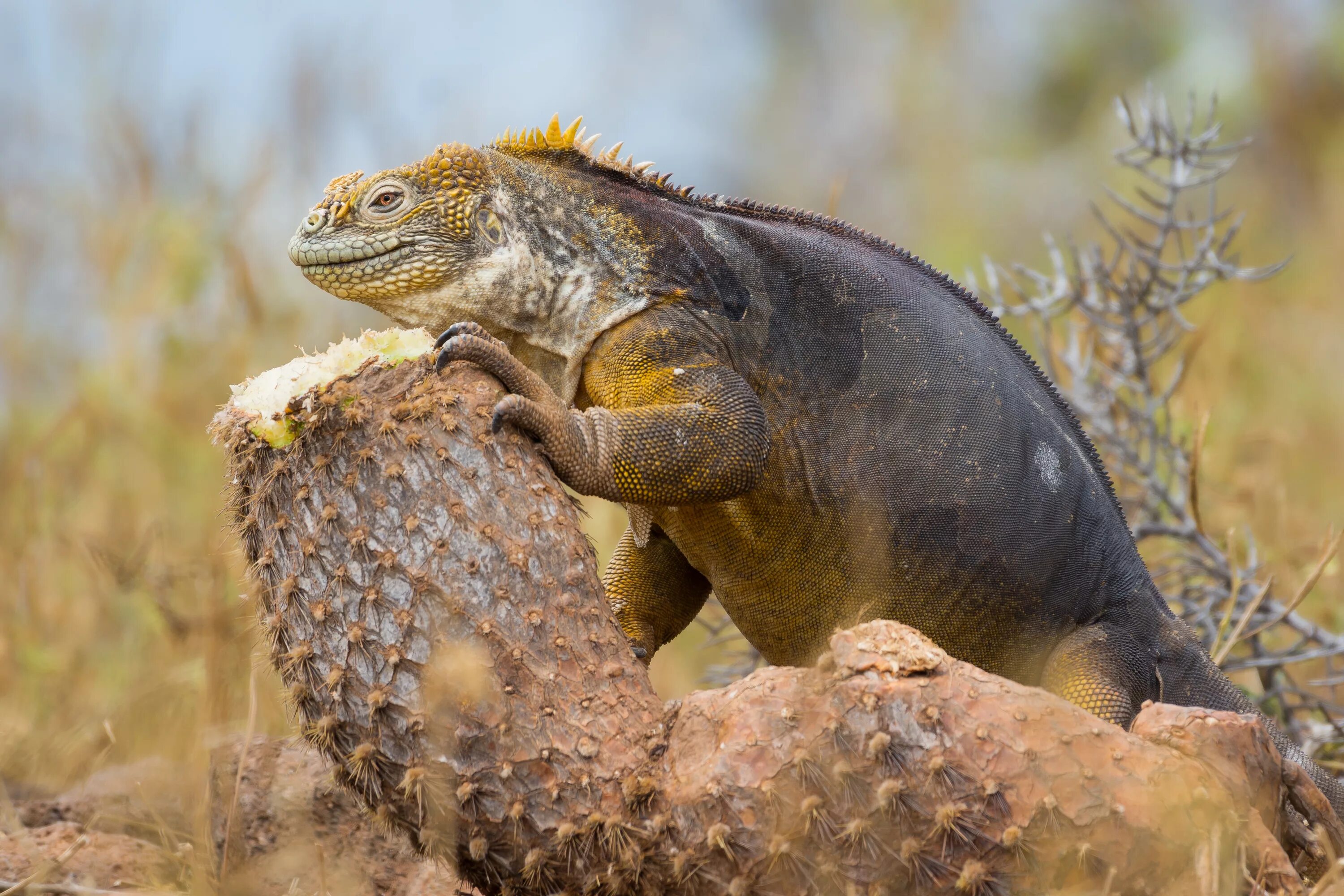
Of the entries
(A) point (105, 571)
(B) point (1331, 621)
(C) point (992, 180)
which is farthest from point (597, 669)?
(C) point (992, 180)

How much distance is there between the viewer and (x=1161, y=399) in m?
5.91

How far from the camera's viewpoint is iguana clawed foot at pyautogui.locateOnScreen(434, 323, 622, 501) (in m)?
3.06

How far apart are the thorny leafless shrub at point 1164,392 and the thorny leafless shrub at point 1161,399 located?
0.03 feet

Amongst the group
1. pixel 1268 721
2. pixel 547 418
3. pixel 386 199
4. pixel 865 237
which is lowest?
pixel 1268 721

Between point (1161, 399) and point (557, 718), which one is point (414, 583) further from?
point (1161, 399)

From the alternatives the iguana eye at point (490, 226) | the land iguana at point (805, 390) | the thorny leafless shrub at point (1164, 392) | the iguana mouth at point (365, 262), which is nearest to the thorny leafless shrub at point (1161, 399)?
the thorny leafless shrub at point (1164, 392)

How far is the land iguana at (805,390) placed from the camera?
12.6ft

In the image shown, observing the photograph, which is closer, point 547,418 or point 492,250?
point 547,418

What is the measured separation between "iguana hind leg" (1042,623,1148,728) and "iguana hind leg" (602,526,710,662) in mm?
1247

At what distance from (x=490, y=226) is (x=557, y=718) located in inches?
67.4

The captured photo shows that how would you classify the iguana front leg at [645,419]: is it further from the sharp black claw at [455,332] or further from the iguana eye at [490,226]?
the iguana eye at [490,226]

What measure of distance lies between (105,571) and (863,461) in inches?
137

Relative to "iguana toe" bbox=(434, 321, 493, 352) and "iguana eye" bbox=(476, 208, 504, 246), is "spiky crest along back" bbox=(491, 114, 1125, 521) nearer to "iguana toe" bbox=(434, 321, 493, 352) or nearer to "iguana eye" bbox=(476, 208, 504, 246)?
"iguana eye" bbox=(476, 208, 504, 246)

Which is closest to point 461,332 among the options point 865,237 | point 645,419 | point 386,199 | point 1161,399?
point 645,419
